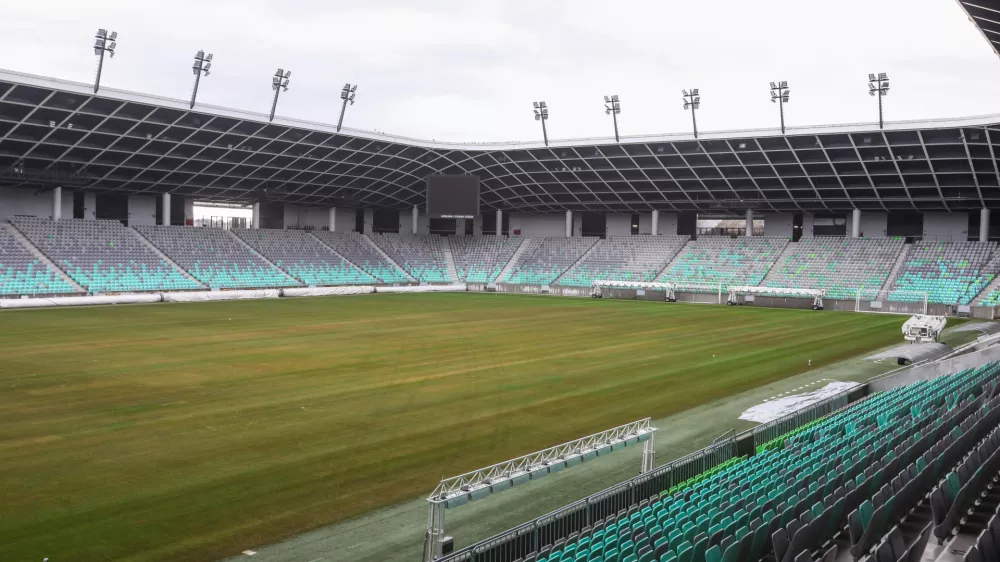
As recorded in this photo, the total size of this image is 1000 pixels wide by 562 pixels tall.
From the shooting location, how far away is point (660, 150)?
65.1m

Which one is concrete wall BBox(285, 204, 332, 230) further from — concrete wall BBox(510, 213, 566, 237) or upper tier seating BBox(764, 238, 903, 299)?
upper tier seating BBox(764, 238, 903, 299)

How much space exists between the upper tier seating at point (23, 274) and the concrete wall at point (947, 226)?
7049 cm

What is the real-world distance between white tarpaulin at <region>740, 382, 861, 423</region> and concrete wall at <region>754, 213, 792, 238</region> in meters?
54.2

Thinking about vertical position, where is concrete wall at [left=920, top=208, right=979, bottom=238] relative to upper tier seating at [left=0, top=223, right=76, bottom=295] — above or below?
above

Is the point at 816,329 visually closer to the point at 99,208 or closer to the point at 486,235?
the point at 486,235

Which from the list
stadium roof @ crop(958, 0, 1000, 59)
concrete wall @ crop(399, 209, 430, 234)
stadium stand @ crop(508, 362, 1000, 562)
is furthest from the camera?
concrete wall @ crop(399, 209, 430, 234)

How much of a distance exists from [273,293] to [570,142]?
28971mm

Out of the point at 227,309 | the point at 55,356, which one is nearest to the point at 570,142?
the point at 227,309

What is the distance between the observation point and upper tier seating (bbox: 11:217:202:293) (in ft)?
187

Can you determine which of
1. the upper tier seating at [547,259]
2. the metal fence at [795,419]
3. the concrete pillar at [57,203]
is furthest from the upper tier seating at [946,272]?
the concrete pillar at [57,203]

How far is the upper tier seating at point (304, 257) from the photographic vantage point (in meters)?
72.5

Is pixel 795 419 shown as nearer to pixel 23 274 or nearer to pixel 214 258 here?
pixel 23 274

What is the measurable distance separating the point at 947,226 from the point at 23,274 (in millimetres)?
74619

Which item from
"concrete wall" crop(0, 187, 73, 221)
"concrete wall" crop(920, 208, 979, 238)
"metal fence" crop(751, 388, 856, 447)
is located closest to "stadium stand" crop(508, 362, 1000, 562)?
"metal fence" crop(751, 388, 856, 447)
